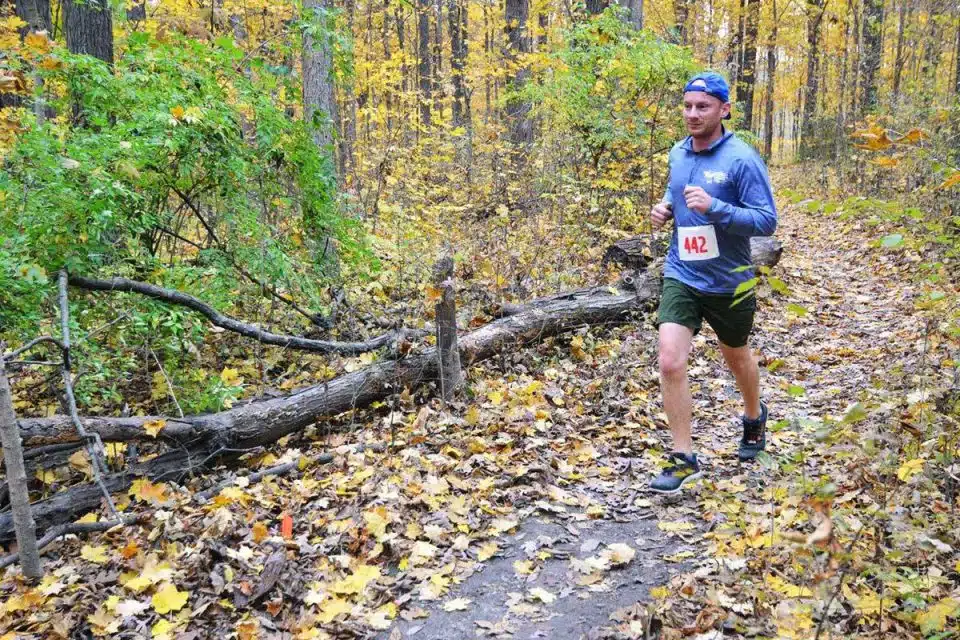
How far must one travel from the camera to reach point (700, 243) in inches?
155

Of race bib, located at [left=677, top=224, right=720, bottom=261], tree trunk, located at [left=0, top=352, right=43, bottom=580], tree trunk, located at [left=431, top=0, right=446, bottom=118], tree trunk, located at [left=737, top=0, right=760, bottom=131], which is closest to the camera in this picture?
tree trunk, located at [left=0, top=352, right=43, bottom=580]

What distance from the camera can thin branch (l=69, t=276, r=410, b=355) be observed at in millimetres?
5062

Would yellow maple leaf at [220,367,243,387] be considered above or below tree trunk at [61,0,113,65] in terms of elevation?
below

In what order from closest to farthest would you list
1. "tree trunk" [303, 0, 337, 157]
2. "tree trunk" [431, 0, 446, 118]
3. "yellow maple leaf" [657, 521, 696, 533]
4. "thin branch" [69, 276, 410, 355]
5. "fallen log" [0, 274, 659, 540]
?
1. "yellow maple leaf" [657, 521, 696, 533]
2. "fallen log" [0, 274, 659, 540]
3. "thin branch" [69, 276, 410, 355]
4. "tree trunk" [303, 0, 337, 157]
5. "tree trunk" [431, 0, 446, 118]

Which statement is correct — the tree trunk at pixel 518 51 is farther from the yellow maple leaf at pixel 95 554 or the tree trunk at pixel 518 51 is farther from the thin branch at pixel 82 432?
the yellow maple leaf at pixel 95 554

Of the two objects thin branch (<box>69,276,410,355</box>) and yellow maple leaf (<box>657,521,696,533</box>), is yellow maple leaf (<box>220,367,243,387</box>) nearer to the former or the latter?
thin branch (<box>69,276,410,355</box>)

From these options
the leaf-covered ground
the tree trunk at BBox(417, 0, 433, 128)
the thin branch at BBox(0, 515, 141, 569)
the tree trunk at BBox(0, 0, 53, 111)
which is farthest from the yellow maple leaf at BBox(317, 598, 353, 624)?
the tree trunk at BBox(417, 0, 433, 128)

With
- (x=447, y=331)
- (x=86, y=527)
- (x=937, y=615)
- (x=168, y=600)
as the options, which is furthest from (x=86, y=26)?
(x=937, y=615)

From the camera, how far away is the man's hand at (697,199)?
11.9ft

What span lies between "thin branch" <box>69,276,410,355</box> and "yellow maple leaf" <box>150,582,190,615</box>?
2625 mm

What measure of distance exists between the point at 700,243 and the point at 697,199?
390 mm

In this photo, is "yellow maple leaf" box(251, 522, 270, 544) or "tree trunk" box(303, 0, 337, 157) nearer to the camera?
"yellow maple leaf" box(251, 522, 270, 544)

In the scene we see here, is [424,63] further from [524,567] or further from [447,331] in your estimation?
[524,567]

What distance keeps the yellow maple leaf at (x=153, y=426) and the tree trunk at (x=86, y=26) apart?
5246 mm
